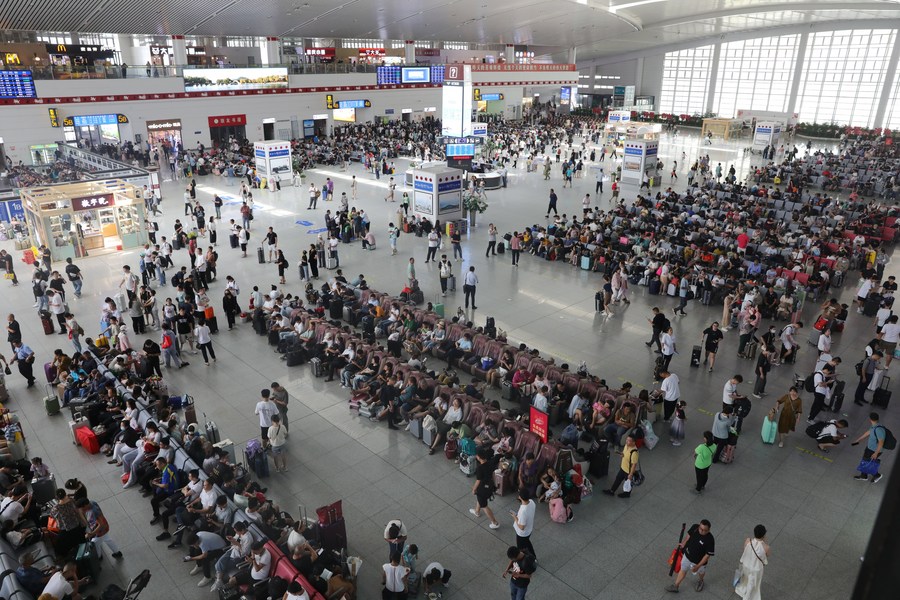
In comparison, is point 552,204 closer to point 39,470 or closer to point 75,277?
point 75,277

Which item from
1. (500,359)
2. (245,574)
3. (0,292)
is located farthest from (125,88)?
(245,574)

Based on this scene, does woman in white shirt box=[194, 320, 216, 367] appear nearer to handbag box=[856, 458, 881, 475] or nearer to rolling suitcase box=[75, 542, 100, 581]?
rolling suitcase box=[75, 542, 100, 581]

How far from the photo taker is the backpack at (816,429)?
1134 cm

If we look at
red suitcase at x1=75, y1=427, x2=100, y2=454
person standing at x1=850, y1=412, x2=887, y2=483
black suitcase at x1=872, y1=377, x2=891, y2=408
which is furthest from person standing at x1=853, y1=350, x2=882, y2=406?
red suitcase at x1=75, y1=427, x2=100, y2=454

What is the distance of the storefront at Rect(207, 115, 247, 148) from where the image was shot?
4606 centimetres

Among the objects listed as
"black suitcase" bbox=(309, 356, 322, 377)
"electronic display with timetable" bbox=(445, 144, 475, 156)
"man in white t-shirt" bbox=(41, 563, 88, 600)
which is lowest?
"black suitcase" bbox=(309, 356, 322, 377)

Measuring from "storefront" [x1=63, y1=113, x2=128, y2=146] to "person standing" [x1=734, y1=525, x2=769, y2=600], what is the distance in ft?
143

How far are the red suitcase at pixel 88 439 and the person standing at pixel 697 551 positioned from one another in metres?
9.95

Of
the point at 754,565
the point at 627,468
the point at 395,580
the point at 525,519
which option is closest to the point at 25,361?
the point at 395,580

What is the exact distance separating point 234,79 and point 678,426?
44.6m

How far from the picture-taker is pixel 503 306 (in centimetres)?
1803

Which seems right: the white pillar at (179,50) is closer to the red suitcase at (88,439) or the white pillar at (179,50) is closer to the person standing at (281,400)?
the red suitcase at (88,439)

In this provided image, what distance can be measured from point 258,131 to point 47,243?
28499 millimetres

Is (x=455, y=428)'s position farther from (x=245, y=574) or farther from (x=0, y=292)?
(x=0, y=292)
